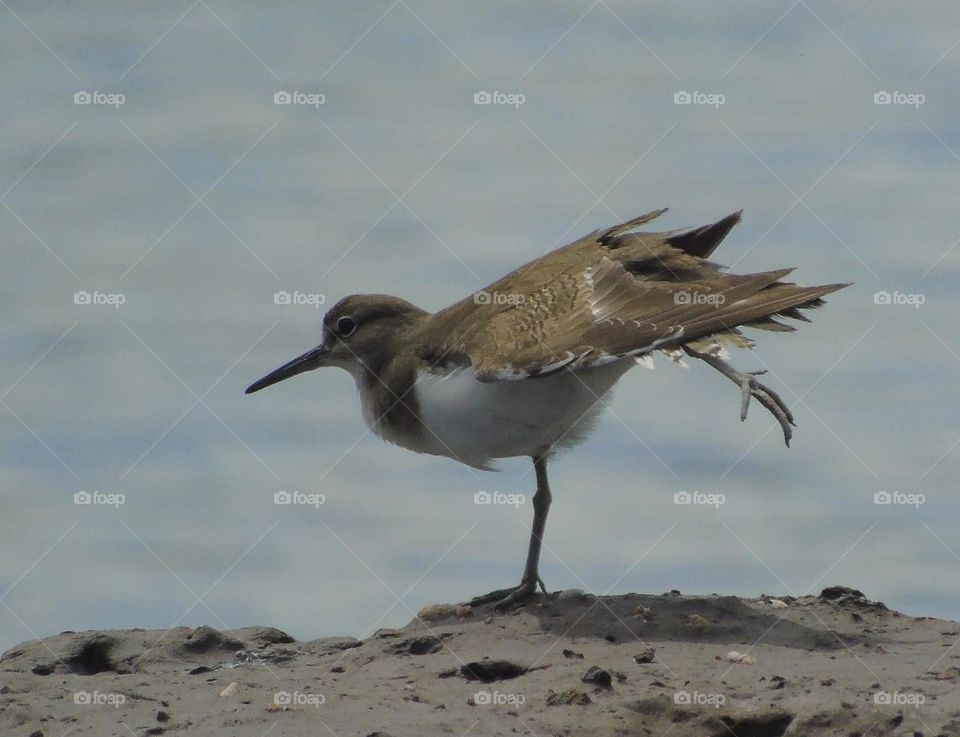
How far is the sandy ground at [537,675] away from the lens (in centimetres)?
684

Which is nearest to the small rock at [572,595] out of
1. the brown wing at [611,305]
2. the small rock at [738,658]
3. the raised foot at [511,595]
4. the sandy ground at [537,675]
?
the sandy ground at [537,675]

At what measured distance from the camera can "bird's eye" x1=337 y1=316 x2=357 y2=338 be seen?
9.86 metres

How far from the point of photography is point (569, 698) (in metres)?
7.01

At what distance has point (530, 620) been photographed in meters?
8.22

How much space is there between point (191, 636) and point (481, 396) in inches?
83.1

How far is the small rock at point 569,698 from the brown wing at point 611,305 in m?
1.92
